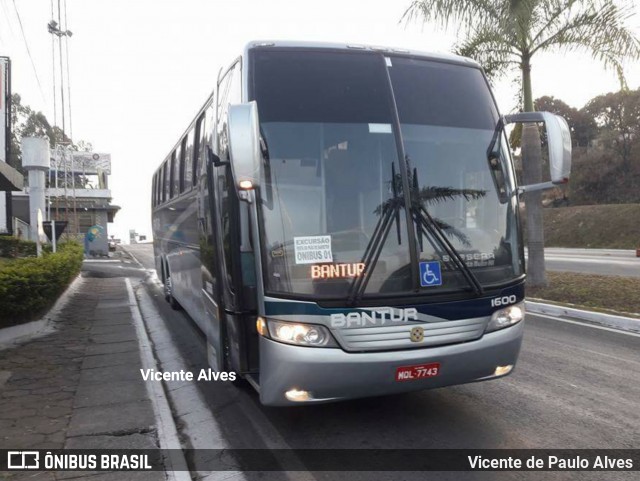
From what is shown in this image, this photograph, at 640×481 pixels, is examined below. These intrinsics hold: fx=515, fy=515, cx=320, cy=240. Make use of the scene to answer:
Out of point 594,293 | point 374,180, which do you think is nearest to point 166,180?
point 374,180

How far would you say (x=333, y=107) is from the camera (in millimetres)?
4270

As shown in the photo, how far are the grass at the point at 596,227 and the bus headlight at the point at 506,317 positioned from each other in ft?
102

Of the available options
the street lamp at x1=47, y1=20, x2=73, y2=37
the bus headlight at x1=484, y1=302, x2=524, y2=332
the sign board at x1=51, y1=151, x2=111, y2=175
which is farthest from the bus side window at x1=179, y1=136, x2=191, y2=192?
the sign board at x1=51, y1=151, x2=111, y2=175

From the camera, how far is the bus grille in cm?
387

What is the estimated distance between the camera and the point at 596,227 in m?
34.7

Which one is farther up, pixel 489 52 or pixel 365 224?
pixel 489 52

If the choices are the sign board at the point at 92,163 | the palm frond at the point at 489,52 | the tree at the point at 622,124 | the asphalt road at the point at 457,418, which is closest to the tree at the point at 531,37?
the palm frond at the point at 489,52

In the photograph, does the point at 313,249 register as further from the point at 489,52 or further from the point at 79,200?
the point at 79,200

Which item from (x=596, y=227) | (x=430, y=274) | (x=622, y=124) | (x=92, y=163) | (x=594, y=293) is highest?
(x=92, y=163)

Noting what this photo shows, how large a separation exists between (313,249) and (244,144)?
0.93 m

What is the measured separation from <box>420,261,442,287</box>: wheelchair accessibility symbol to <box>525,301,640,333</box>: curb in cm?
622

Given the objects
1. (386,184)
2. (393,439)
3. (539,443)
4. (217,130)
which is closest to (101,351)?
(217,130)

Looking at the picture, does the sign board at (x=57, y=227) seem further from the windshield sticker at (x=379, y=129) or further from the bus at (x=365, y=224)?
the windshield sticker at (x=379, y=129)

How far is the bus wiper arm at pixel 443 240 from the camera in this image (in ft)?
13.4
